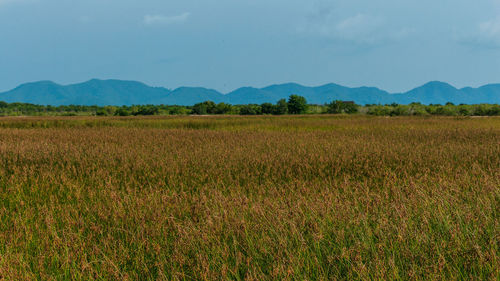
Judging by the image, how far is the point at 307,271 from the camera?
1.87m

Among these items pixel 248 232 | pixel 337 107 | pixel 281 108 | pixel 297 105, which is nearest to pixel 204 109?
pixel 281 108

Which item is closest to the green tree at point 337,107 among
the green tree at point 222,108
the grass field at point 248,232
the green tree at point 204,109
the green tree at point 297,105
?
the green tree at point 297,105

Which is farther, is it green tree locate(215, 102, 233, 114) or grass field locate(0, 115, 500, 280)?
green tree locate(215, 102, 233, 114)

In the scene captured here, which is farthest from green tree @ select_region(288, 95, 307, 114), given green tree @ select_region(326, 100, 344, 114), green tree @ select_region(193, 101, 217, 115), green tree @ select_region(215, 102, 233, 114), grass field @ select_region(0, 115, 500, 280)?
grass field @ select_region(0, 115, 500, 280)

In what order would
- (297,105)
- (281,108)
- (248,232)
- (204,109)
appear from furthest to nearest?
(204,109), (281,108), (297,105), (248,232)

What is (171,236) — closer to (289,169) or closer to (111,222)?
(111,222)

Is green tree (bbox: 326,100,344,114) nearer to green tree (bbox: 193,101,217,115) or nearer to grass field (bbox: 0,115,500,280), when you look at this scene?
green tree (bbox: 193,101,217,115)

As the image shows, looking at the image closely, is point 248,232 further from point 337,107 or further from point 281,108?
point 281,108

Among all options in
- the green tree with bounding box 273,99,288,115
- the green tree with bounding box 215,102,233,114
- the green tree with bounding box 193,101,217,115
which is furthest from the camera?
the green tree with bounding box 215,102,233,114

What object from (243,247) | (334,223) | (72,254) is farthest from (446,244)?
(72,254)

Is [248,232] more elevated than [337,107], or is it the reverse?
[337,107]

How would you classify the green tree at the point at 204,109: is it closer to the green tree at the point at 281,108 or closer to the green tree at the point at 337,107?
the green tree at the point at 281,108

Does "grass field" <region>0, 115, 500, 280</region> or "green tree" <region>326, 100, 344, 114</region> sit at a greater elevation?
"green tree" <region>326, 100, 344, 114</region>

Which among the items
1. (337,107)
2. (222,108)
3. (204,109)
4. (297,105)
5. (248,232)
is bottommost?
(248,232)
